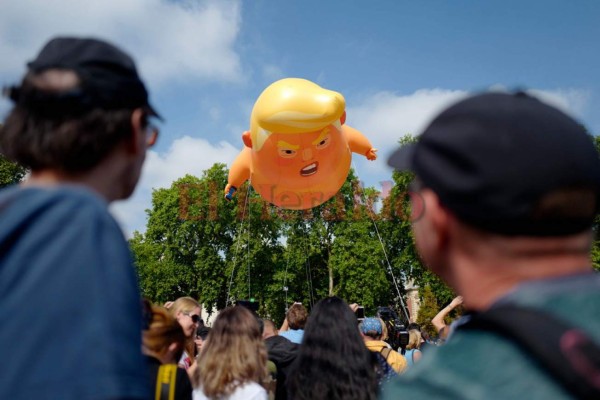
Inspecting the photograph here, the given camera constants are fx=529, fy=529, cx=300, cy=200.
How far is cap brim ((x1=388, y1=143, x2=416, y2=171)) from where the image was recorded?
45.1 inches

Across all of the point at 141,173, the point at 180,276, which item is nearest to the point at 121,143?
the point at 141,173

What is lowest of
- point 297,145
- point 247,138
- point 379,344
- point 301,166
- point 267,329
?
point 379,344

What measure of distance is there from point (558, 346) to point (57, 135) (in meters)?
1.05

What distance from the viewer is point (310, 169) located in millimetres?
8766

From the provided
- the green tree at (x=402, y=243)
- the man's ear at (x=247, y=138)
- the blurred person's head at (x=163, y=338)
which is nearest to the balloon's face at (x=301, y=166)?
the man's ear at (x=247, y=138)

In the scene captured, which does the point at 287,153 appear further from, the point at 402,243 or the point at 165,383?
the point at 402,243

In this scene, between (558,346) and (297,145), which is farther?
(297,145)

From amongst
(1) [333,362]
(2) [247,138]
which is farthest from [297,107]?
(1) [333,362]

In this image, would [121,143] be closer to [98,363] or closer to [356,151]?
[98,363]

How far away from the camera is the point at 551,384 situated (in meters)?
0.77

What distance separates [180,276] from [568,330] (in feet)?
111

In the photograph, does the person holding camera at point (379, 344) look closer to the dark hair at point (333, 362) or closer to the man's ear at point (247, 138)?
the dark hair at point (333, 362)

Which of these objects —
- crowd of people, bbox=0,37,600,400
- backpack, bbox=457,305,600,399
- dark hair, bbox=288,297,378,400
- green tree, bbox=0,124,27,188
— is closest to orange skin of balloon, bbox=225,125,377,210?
dark hair, bbox=288,297,378,400

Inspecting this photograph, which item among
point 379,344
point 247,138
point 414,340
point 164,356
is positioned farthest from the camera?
point 247,138
